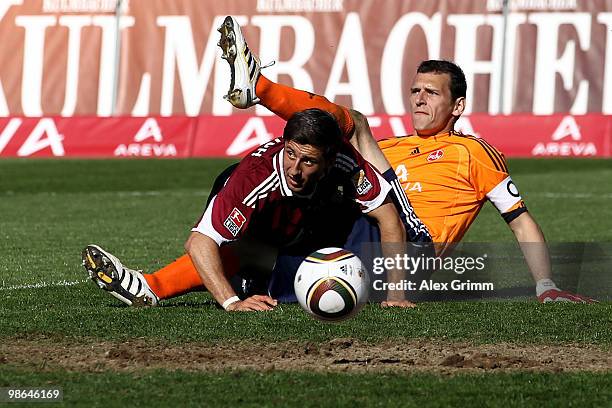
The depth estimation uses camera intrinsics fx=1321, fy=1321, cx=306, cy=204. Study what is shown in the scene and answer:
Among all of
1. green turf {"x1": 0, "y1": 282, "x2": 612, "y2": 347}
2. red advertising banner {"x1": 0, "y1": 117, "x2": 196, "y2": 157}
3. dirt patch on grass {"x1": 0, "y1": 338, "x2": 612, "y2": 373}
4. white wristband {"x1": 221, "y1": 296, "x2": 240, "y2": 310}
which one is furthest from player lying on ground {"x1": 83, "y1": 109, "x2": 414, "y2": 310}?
red advertising banner {"x1": 0, "y1": 117, "x2": 196, "y2": 157}

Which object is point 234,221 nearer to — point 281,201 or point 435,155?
point 281,201

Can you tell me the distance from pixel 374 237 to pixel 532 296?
1251 millimetres

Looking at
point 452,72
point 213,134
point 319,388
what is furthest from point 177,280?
point 213,134

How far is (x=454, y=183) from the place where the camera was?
9242mm

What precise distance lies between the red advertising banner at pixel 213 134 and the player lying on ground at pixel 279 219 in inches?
625

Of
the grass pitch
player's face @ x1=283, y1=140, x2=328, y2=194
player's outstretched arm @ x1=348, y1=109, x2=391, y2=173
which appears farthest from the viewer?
player's outstretched arm @ x1=348, y1=109, x2=391, y2=173

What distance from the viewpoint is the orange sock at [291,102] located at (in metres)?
8.65

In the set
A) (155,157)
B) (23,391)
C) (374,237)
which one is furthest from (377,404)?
(155,157)

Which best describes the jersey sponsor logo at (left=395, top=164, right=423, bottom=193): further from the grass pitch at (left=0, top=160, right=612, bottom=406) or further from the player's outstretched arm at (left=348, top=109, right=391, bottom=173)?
the grass pitch at (left=0, top=160, right=612, bottom=406)

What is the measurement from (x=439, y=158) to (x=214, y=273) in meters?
2.35

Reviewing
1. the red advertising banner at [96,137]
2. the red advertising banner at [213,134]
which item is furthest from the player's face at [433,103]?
the red advertising banner at [96,137]

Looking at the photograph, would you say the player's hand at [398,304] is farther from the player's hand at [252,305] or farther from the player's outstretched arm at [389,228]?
the player's hand at [252,305]

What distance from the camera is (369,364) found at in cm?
629

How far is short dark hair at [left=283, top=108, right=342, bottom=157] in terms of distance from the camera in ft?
24.2
